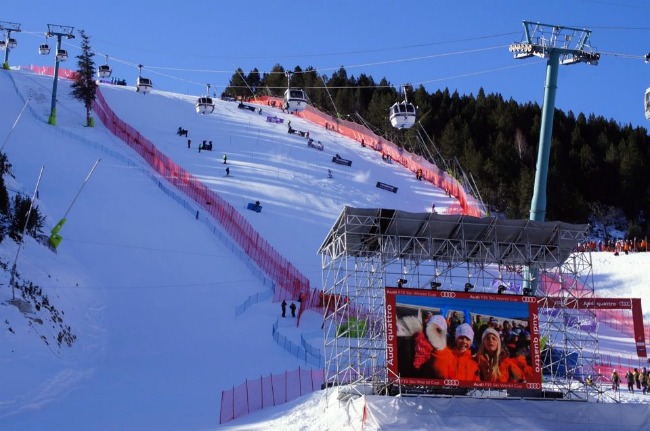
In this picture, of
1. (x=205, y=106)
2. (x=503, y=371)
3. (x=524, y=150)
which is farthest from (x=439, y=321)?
(x=524, y=150)

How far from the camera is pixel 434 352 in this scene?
23969 millimetres

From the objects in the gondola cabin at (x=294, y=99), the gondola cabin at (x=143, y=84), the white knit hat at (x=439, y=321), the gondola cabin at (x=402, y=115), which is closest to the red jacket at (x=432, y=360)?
the white knit hat at (x=439, y=321)

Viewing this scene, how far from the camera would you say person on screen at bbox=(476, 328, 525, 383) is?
2411 cm

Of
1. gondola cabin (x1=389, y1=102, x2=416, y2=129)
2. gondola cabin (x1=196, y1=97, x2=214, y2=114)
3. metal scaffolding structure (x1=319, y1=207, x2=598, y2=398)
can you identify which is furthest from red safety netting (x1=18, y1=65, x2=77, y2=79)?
metal scaffolding structure (x1=319, y1=207, x2=598, y2=398)

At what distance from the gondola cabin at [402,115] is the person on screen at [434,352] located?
16.5 metres

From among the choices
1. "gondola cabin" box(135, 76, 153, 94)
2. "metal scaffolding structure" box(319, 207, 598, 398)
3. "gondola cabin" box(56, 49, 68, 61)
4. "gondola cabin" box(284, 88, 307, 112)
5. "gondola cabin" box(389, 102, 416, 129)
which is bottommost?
"metal scaffolding structure" box(319, 207, 598, 398)

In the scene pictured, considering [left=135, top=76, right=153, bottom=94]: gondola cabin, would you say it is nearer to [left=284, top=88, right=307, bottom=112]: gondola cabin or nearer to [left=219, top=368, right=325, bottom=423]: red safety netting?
[left=284, top=88, right=307, bottom=112]: gondola cabin

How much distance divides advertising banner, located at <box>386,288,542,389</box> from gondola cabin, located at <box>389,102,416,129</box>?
15840 millimetres

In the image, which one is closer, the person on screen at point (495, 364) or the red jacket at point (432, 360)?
the red jacket at point (432, 360)

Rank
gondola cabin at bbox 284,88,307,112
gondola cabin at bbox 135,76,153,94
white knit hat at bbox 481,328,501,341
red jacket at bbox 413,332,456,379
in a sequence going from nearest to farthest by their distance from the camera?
1. red jacket at bbox 413,332,456,379
2. white knit hat at bbox 481,328,501,341
3. gondola cabin at bbox 284,88,307,112
4. gondola cabin at bbox 135,76,153,94

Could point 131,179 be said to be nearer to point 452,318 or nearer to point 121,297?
point 121,297

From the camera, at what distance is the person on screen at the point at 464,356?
942 inches

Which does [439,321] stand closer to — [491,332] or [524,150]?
[491,332]

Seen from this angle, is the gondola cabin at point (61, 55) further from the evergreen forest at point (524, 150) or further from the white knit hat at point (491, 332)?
the white knit hat at point (491, 332)
